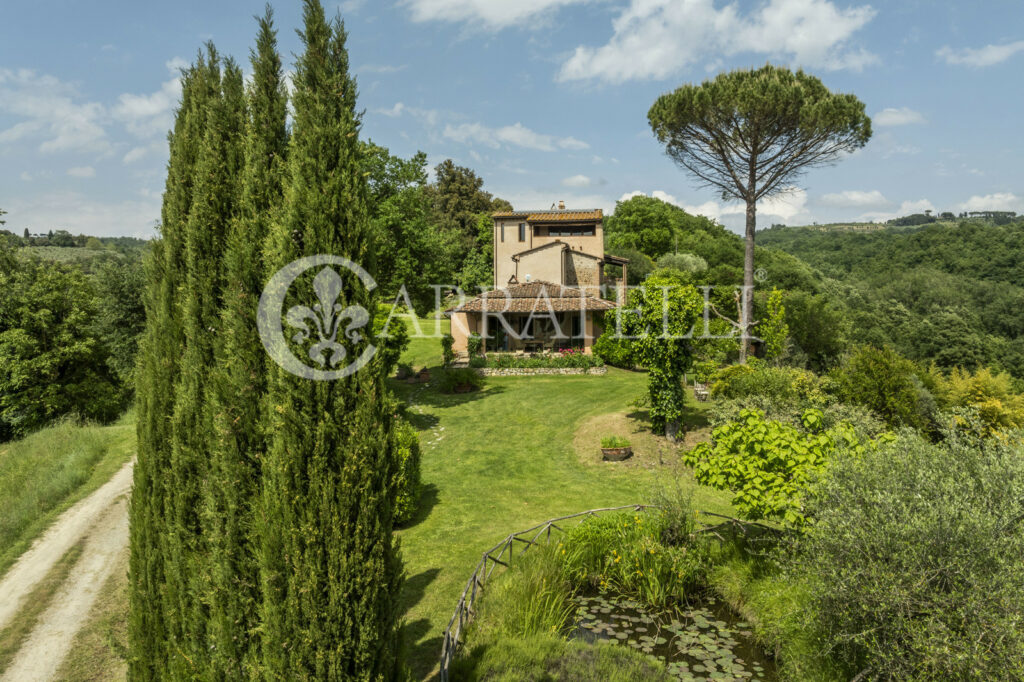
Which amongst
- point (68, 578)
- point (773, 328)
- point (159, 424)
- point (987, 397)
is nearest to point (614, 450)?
point (773, 328)

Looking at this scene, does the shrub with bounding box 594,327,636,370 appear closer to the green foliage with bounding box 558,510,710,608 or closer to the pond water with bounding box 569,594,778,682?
the green foliage with bounding box 558,510,710,608

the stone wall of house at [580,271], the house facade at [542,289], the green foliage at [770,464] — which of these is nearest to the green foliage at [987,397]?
the green foliage at [770,464]

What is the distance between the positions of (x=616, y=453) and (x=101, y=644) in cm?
1418

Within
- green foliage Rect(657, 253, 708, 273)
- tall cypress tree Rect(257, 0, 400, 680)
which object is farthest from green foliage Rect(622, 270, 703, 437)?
green foliage Rect(657, 253, 708, 273)

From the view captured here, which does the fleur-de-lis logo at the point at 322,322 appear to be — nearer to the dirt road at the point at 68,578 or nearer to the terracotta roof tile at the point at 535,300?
the dirt road at the point at 68,578

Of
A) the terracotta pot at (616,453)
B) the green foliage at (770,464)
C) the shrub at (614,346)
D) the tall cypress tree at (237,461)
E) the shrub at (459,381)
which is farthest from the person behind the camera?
the shrub at (459,381)

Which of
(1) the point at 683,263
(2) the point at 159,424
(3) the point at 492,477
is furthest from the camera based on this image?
(1) the point at 683,263

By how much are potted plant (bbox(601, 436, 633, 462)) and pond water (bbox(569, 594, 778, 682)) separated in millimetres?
8211

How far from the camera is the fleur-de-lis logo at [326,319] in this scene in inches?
169

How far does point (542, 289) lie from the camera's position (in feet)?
115

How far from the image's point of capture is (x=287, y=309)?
445 cm

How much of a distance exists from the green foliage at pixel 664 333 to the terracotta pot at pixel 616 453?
179cm

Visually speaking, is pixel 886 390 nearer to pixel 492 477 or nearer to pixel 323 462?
pixel 492 477

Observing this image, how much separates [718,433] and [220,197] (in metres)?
9.17
